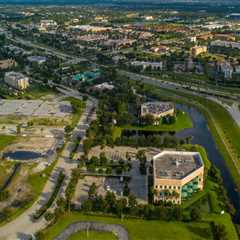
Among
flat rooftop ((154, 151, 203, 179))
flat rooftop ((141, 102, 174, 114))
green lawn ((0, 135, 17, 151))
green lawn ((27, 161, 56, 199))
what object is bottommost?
green lawn ((0, 135, 17, 151))

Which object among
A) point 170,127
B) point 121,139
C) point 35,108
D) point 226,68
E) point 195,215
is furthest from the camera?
point 226,68

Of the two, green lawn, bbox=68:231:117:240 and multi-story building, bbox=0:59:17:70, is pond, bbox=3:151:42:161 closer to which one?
green lawn, bbox=68:231:117:240

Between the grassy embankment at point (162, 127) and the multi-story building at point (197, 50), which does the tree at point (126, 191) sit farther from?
the multi-story building at point (197, 50)

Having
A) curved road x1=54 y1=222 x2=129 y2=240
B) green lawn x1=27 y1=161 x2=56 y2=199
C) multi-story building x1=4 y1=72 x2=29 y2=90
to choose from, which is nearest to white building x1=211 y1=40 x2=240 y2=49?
multi-story building x1=4 y1=72 x2=29 y2=90

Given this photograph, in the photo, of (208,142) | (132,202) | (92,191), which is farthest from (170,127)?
(132,202)

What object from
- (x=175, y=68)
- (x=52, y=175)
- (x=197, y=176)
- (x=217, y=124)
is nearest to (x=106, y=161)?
(x=52, y=175)

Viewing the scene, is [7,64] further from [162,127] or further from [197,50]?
[162,127]

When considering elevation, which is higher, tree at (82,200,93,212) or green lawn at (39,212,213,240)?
tree at (82,200,93,212)

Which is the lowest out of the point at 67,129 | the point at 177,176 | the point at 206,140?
the point at 206,140
